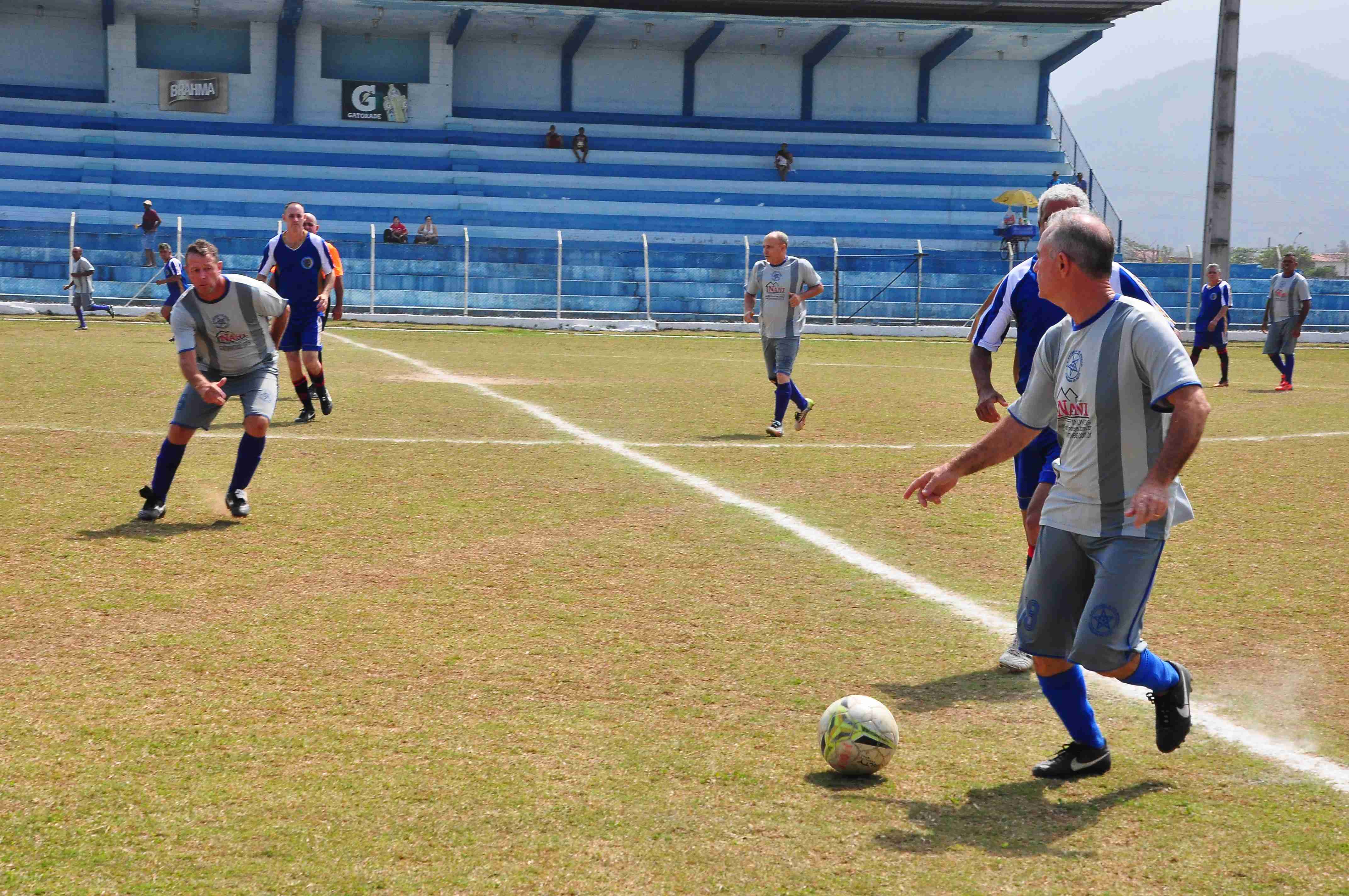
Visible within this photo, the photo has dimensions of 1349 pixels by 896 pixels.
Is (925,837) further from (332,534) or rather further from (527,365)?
(527,365)

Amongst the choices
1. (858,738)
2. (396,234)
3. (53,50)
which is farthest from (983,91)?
(858,738)

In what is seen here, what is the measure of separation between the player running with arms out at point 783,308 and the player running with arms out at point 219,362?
5.38 m

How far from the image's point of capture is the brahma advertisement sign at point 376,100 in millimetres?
40562

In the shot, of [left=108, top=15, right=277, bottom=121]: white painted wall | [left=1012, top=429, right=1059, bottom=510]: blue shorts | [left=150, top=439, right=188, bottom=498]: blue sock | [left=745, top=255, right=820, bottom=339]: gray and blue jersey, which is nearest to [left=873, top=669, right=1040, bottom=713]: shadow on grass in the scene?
[left=1012, top=429, right=1059, bottom=510]: blue shorts

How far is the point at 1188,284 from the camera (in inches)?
1249

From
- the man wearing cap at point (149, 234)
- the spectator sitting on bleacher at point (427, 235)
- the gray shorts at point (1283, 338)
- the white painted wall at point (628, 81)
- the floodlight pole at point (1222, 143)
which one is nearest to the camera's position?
the gray shorts at point (1283, 338)

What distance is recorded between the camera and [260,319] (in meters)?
8.09

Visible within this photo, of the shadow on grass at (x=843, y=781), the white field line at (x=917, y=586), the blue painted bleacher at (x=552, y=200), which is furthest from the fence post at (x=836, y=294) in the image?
the shadow on grass at (x=843, y=781)

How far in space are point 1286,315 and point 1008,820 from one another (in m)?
17.2

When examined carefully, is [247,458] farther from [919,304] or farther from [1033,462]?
[919,304]

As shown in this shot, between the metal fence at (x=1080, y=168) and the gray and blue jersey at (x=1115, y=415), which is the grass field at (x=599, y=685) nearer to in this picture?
the gray and blue jersey at (x=1115, y=415)

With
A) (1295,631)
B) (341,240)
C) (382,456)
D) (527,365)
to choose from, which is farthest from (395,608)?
(341,240)

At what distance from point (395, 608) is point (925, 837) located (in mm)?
3012

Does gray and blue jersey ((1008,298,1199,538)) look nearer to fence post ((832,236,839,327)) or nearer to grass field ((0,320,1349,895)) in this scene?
grass field ((0,320,1349,895))
